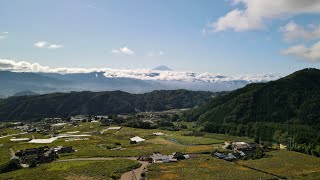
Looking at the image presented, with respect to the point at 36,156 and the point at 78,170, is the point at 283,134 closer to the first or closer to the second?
the point at 78,170

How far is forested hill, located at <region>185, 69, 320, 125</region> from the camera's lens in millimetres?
153875

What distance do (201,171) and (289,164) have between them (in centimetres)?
2173

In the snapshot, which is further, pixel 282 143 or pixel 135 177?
pixel 282 143

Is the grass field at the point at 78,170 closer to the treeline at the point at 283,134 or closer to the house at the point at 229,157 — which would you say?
the house at the point at 229,157

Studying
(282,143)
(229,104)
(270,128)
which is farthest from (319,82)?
(282,143)

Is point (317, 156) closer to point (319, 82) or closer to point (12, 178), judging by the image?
point (12, 178)

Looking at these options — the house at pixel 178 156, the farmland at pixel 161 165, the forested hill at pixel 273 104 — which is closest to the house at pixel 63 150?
the farmland at pixel 161 165

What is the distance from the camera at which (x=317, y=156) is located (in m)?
87.1

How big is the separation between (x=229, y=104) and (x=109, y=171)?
120m

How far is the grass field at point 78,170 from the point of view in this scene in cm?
6363

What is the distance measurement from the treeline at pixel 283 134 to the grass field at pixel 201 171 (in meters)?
30.0

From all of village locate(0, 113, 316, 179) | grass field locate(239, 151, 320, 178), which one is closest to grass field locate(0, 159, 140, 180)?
village locate(0, 113, 316, 179)

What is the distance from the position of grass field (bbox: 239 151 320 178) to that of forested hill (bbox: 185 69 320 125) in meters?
66.1

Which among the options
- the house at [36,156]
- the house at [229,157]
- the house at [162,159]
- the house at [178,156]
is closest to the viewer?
the house at [162,159]
